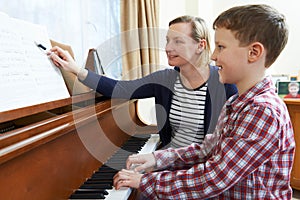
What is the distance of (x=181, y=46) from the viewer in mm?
1523

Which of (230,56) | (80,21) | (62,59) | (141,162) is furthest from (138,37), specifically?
(230,56)

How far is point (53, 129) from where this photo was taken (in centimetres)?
82

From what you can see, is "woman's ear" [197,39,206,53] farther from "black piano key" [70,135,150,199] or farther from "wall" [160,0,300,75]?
"wall" [160,0,300,75]

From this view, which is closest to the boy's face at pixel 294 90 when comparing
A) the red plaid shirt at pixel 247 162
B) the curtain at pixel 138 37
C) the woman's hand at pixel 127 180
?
the curtain at pixel 138 37

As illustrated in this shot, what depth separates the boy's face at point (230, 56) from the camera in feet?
3.15

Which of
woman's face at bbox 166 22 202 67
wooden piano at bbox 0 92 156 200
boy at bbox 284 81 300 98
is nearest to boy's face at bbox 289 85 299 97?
boy at bbox 284 81 300 98

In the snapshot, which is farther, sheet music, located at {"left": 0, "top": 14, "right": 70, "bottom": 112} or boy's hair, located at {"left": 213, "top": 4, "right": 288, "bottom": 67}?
boy's hair, located at {"left": 213, "top": 4, "right": 288, "bottom": 67}

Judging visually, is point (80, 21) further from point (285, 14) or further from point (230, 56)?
point (285, 14)

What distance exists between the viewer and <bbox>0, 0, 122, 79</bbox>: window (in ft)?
6.16

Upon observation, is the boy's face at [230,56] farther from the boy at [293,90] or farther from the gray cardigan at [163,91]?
the boy at [293,90]

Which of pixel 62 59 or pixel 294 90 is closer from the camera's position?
pixel 62 59

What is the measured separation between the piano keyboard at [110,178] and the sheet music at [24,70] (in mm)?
289

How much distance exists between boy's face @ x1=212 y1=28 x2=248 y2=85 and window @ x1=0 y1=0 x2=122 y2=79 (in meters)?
1.20

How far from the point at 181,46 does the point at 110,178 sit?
725mm
